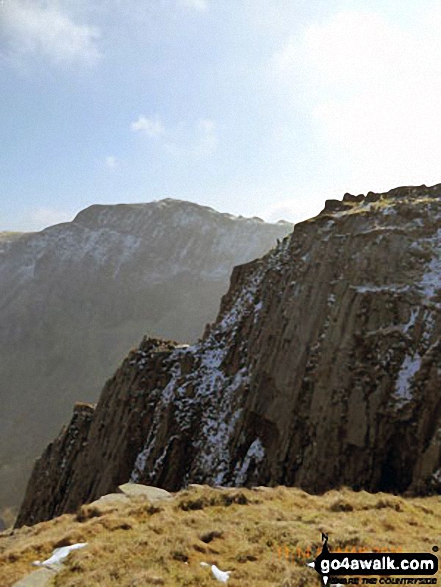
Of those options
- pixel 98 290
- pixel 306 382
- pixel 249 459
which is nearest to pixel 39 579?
pixel 249 459

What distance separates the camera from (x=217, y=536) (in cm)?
1184

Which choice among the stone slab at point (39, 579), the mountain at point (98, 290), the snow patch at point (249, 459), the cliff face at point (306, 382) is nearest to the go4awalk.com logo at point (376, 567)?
the stone slab at point (39, 579)

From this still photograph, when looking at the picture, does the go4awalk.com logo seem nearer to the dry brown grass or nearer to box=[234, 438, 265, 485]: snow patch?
the dry brown grass

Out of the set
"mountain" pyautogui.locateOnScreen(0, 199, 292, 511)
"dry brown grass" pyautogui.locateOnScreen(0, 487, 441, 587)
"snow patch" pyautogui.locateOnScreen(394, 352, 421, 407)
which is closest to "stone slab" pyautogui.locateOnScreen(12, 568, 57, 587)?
"dry brown grass" pyautogui.locateOnScreen(0, 487, 441, 587)

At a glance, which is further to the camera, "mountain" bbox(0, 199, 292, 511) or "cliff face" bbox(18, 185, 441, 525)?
"mountain" bbox(0, 199, 292, 511)

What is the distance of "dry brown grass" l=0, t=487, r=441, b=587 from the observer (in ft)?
31.9

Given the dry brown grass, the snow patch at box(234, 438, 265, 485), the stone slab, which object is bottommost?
the stone slab

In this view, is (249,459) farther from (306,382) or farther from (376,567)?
(376,567)

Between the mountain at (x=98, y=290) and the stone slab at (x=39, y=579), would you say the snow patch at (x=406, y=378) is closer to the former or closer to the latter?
the stone slab at (x=39, y=579)

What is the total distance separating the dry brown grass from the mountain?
10199cm

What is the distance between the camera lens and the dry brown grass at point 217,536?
972 cm

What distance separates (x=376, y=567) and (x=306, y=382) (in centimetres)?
1999

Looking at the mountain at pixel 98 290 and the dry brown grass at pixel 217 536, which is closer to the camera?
the dry brown grass at pixel 217 536

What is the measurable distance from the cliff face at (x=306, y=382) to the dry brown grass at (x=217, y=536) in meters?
7.63
